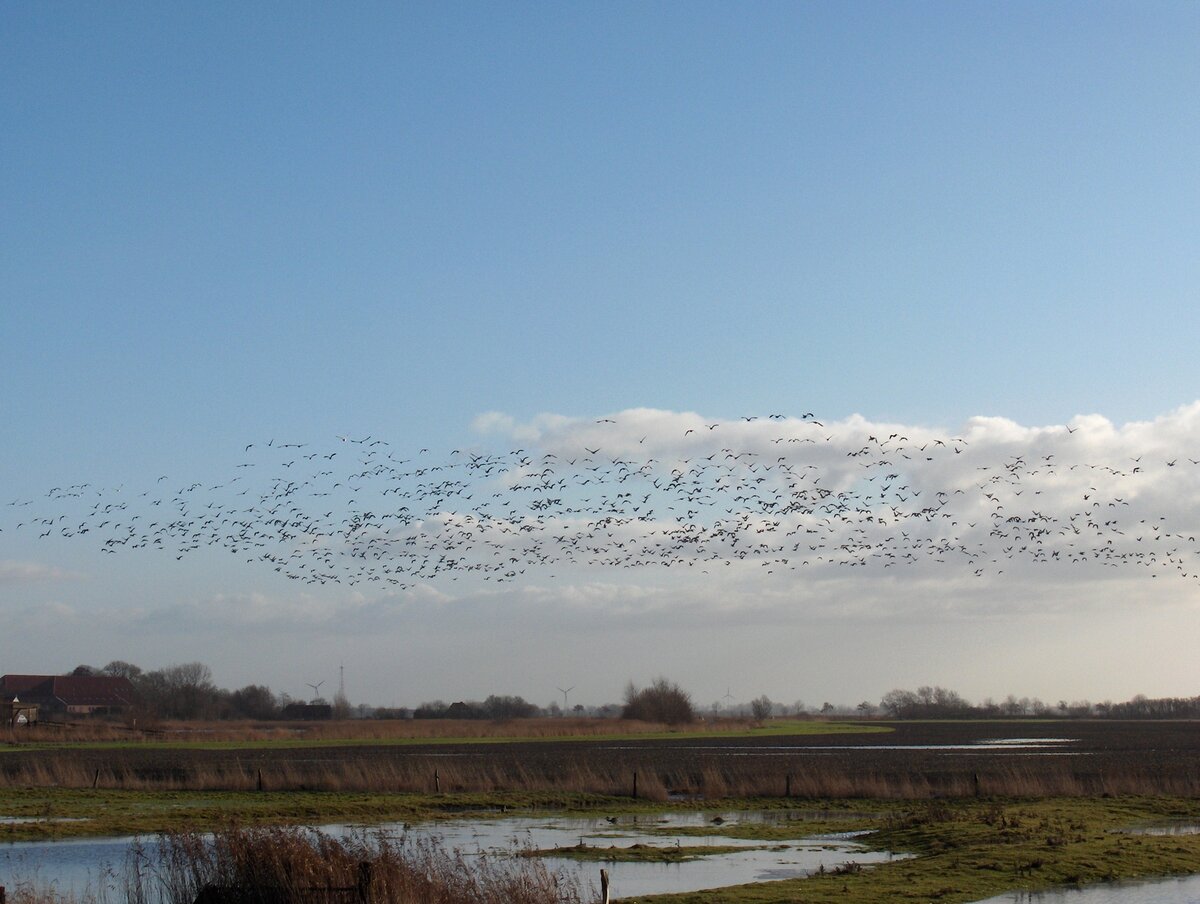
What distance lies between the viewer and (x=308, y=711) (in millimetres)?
196625

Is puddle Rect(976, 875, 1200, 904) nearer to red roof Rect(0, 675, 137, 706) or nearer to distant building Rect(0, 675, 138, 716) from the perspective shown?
distant building Rect(0, 675, 138, 716)

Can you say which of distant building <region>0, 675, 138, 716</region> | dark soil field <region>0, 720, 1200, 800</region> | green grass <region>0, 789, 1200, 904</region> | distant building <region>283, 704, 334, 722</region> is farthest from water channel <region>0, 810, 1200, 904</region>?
distant building <region>283, 704, 334, 722</region>

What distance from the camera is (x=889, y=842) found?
32500 millimetres

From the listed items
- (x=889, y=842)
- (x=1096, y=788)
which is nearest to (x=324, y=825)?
(x=889, y=842)

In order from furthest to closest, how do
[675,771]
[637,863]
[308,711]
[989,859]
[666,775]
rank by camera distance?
1. [308,711]
2. [675,771]
3. [666,775]
4. [637,863]
5. [989,859]

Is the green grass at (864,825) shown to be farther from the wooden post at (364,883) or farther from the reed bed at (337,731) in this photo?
the reed bed at (337,731)

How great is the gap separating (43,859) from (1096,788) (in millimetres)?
35587

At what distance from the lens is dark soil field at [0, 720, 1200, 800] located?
4819cm

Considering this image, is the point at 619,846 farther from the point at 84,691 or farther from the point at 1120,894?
the point at 84,691

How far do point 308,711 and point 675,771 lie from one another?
477 ft

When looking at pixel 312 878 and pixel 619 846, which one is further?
pixel 619 846

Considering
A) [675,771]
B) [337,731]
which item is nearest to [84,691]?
[337,731]

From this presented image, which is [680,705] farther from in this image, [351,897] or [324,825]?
[351,897]

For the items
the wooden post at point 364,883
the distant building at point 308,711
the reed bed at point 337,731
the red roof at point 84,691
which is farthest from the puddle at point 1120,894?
the distant building at point 308,711
